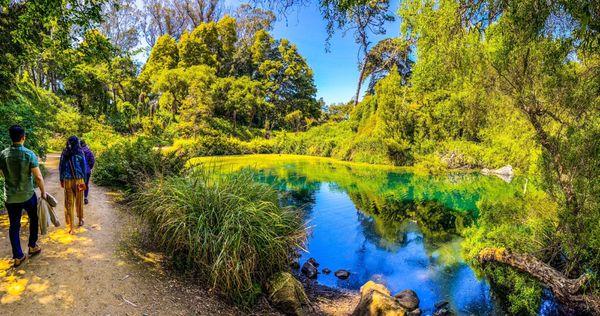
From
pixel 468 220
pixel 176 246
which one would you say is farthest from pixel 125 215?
pixel 468 220

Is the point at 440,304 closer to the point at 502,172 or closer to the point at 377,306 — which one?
the point at 377,306

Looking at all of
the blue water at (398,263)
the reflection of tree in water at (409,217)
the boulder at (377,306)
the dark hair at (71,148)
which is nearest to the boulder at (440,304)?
the blue water at (398,263)

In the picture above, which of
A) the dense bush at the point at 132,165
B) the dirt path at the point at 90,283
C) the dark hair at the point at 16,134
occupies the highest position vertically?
the dark hair at the point at 16,134

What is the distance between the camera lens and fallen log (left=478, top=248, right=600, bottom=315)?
473 centimetres

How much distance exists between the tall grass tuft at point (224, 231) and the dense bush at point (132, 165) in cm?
306

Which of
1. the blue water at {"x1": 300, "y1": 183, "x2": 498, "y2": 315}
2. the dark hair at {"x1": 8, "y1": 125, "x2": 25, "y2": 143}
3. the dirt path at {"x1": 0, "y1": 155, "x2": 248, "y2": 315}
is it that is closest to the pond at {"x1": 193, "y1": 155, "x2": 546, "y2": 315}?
the blue water at {"x1": 300, "y1": 183, "x2": 498, "y2": 315}

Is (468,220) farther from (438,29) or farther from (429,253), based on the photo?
(438,29)

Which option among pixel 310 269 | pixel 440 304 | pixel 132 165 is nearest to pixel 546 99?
pixel 440 304

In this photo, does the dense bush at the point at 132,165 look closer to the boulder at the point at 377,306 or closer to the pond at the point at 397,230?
the pond at the point at 397,230

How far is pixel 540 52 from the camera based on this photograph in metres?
5.05

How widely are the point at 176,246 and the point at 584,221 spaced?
6.13 m

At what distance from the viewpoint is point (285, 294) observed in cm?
491

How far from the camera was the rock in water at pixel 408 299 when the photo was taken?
582 cm

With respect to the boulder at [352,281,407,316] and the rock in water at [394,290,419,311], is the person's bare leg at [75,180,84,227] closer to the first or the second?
the boulder at [352,281,407,316]
